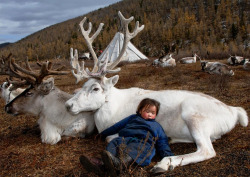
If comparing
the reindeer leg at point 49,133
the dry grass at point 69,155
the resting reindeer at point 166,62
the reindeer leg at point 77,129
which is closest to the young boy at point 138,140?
the dry grass at point 69,155

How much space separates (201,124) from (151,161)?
0.83 meters

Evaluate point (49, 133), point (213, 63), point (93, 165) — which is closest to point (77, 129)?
point (49, 133)

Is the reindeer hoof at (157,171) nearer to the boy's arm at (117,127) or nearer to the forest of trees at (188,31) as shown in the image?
the boy's arm at (117,127)

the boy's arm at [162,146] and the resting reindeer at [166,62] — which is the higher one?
the resting reindeer at [166,62]

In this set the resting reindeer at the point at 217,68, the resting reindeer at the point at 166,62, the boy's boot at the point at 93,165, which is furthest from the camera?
the resting reindeer at the point at 166,62

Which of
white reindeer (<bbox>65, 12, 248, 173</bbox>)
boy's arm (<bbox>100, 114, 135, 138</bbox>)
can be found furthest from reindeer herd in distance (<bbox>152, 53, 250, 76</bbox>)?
boy's arm (<bbox>100, 114, 135, 138</bbox>)

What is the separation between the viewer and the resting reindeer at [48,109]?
407 cm

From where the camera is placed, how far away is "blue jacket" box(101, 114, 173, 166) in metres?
2.86

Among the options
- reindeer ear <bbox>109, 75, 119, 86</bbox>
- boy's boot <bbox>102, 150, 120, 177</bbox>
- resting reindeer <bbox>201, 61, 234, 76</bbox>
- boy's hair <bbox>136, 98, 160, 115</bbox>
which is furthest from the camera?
resting reindeer <bbox>201, 61, 234, 76</bbox>

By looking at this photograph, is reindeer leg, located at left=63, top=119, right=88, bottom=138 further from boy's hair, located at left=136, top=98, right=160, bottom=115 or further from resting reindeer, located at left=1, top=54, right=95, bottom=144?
boy's hair, located at left=136, top=98, right=160, bottom=115

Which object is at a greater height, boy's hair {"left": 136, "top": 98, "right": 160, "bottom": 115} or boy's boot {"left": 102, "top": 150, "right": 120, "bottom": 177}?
boy's hair {"left": 136, "top": 98, "right": 160, "bottom": 115}

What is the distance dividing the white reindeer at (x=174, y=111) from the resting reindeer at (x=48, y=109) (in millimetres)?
401

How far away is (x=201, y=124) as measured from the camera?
3154 mm

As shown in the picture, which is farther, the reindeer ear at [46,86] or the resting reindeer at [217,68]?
the resting reindeer at [217,68]
